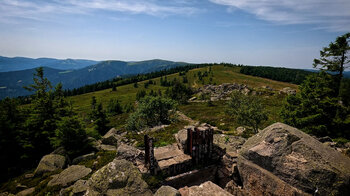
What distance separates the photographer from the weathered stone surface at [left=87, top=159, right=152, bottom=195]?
7238 mm

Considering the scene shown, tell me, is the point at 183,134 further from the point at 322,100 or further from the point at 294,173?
the point at 322,100

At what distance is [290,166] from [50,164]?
59.0ft

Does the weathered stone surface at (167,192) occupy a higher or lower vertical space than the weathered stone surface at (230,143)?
higher

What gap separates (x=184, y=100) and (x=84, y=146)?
70778mm

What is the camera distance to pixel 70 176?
1116 centimetres

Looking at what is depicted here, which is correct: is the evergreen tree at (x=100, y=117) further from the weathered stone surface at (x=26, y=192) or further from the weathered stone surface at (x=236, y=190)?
the weathered stone surface at (x=236, y=190)

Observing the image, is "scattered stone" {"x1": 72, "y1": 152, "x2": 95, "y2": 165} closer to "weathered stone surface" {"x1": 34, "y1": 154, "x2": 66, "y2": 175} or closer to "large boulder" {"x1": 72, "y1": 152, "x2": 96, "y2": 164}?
"large boulder" {"x1": 72, "y1": 152, "x2": 96, "y2": 164}

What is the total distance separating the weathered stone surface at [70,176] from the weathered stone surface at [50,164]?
8.79 feet

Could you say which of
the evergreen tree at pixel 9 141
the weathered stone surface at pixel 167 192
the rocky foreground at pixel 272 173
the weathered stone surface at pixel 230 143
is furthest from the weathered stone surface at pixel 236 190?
the evergreen tree at pixel 9 141

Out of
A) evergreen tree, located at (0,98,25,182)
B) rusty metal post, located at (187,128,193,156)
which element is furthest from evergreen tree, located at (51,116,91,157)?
rusty metal post, located at (187,128,193,156)

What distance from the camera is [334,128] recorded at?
20.0m

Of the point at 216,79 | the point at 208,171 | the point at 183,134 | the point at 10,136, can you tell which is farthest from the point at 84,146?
the point at 216,79

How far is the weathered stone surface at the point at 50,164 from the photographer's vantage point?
13168mm

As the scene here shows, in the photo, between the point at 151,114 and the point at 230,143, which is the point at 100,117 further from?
the point at 230,143
